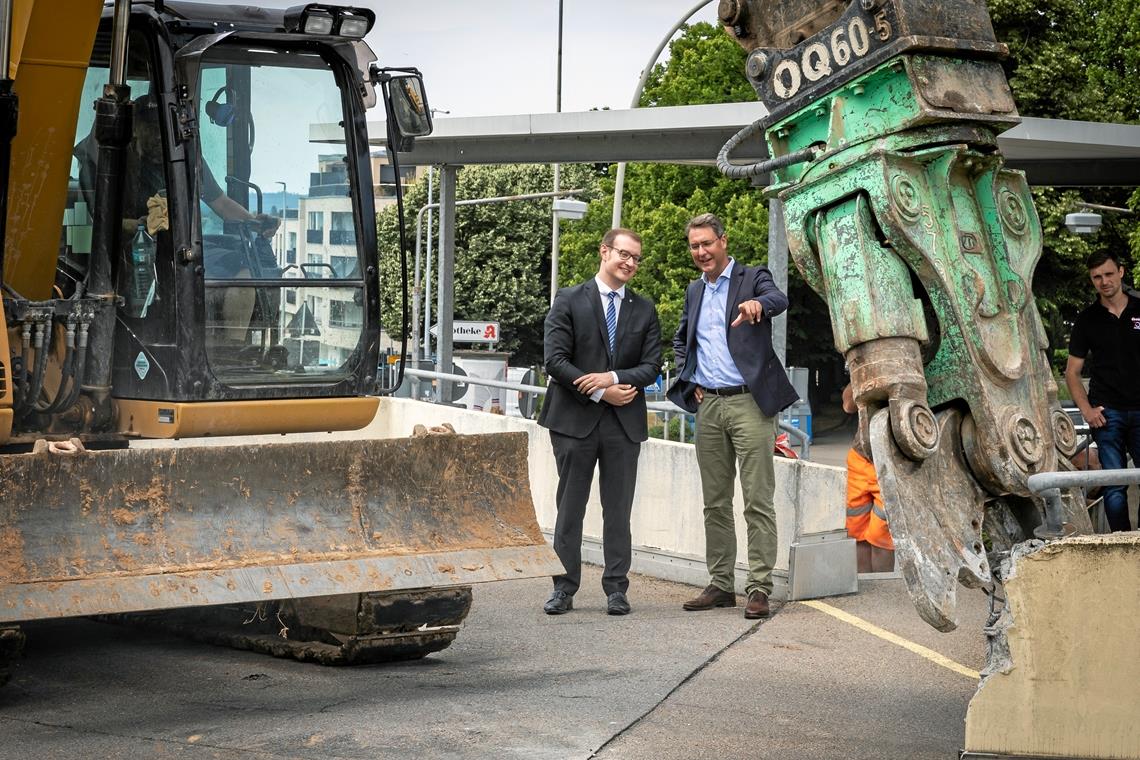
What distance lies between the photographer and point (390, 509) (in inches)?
283

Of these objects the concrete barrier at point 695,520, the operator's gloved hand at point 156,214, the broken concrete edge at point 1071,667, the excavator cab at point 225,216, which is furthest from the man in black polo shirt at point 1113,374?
the operator's gloved hand at point 156,214

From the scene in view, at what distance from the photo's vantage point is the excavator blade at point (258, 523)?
6.20m

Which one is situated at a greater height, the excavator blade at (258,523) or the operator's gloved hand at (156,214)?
the operator's gloved hand at (156,214)

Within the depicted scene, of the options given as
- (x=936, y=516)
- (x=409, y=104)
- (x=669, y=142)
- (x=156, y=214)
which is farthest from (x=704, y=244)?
(x=669, y=142)

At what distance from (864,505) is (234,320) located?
13.6 feet

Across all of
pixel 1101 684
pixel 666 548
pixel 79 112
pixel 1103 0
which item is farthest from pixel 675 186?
pixel 1101 684

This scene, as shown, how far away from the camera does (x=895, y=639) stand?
795cm

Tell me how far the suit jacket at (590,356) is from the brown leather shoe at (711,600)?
95cm

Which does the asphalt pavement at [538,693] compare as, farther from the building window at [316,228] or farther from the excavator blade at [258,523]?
the building window at [316,228]

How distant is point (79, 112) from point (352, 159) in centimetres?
136

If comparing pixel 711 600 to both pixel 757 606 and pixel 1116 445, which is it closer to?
pixel 757 606

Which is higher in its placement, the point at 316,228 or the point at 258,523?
the point at 316,228

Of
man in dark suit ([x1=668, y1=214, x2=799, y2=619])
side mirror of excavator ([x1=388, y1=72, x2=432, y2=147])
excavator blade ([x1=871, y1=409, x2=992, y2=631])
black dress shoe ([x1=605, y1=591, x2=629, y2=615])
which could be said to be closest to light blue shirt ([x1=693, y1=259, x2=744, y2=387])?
man in dark suit ([x1=668, y1=214, x2=799, y2=619])

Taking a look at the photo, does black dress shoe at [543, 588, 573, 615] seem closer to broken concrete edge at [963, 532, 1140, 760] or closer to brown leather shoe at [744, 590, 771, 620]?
brown leather shoe at [744, 590, 771, 620]
